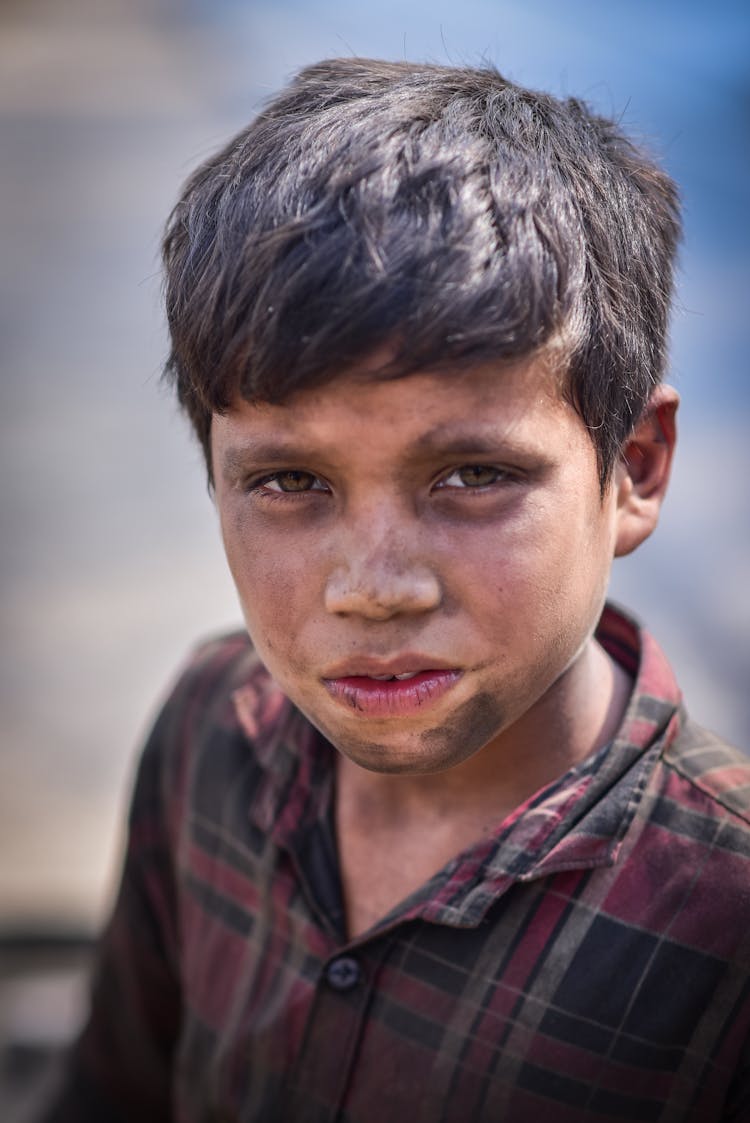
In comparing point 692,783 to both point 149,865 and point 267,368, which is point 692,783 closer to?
point 267,368

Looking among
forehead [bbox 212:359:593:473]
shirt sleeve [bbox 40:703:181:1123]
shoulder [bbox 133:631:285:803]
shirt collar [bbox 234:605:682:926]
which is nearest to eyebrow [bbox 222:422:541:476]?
forehead [bbox 212:359:593:473]

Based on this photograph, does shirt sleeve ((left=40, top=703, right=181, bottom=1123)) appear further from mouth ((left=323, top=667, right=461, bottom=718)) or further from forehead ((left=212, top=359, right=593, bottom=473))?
forehead ((left=212, top=359, right=593, bottom=473))

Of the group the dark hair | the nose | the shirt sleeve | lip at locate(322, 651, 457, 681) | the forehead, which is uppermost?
the dark hair

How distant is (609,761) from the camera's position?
124cm

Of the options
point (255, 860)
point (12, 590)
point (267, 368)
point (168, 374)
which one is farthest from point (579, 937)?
point (12, 590)

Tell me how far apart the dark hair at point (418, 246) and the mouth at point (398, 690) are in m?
0.27

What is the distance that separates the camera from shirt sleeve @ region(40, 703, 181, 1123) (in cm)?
167

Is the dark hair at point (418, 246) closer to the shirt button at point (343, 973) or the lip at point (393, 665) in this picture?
the lip at point (393, 665)

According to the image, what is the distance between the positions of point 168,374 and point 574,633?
544 millimetres

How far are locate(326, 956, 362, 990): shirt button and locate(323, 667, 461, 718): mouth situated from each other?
0.30 metres

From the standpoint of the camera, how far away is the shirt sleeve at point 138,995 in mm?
1671

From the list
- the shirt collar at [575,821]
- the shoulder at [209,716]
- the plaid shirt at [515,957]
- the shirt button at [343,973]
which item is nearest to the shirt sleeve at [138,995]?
the shoulder at [209,716]

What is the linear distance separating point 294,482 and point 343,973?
1.72 ft

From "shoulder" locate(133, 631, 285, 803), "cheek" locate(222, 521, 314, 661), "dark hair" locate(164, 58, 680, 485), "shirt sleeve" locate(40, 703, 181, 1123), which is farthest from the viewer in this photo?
"shirt sleeve" locate(40, 703, 181, 1123)
